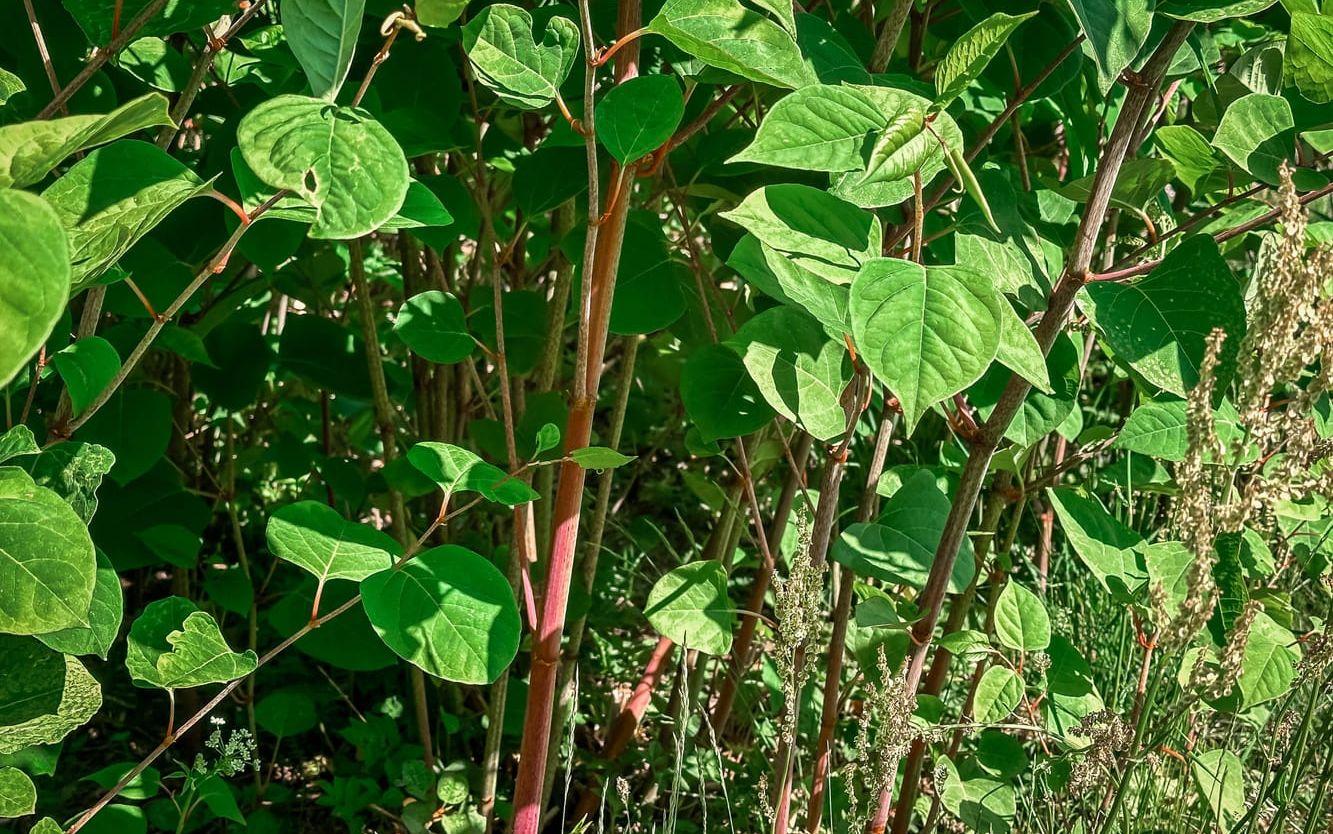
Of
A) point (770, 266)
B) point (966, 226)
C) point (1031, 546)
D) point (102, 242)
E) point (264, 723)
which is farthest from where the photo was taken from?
point (1031, 546)

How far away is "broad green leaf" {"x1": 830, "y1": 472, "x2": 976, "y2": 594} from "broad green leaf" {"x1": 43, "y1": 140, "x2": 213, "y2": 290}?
629mm

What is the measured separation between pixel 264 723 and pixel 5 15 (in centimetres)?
85

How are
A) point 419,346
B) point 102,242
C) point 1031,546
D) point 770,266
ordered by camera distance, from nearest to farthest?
point 102,242 → point 770,266 → point 419,346 → point 1031,546

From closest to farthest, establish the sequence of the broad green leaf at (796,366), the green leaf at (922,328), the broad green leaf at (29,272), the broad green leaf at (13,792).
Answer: the broad green leaf at (29,272) → the green leaf at (922,328) → the broad green leaf at (13,792) → the broad green leaf at (796,366)

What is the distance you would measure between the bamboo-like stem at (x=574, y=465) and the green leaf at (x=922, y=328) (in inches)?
9.1

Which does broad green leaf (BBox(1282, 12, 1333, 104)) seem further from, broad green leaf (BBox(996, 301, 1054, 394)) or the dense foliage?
broad green leaf (BBox(996, 301, 1054, 394))

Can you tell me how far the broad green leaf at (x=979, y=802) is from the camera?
1206 millimetres

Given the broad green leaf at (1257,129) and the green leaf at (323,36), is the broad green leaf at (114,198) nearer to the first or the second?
the green leaf at (323,36)

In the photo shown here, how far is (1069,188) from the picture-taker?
3.28 ft

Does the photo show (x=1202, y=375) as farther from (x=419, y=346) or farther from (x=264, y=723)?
(x=264, y=723)

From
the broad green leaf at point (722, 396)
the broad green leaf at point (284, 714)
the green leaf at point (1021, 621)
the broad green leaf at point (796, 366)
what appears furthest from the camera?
the broad green leaf at point (284, 714)

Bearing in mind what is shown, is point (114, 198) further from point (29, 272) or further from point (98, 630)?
point (98, 630)

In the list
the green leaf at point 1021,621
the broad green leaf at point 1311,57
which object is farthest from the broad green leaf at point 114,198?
the green leaf at point 1021,621

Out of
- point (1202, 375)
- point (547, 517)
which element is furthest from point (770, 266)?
point (547, 517)
